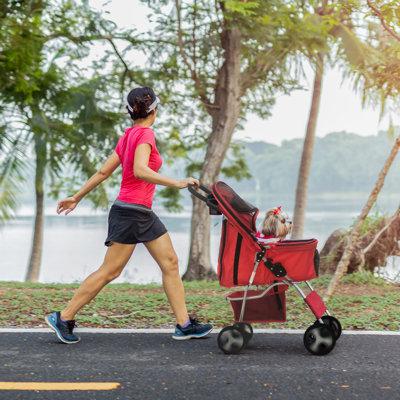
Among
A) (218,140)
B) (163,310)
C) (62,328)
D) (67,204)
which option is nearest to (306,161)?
(218,140)

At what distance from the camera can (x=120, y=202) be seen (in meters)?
→ 5.21

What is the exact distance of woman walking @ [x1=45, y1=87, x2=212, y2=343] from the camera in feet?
16.8

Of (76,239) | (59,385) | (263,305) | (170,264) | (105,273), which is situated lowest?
(76,239)

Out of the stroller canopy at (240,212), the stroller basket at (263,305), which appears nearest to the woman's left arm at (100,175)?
the stroller canopy at (240,212)

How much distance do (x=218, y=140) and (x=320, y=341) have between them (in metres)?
10.3

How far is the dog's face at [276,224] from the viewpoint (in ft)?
16.3

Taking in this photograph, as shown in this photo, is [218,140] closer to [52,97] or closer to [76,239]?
[52,97]

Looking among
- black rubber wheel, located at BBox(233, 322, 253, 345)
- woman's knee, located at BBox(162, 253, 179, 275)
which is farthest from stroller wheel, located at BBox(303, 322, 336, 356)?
woman's knee, located at BBox(162, 253, 179, 275)

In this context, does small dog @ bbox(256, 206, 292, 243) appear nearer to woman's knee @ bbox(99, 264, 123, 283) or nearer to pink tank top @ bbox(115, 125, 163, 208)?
pink tank top @ bbox(115, 125, 163, 208)

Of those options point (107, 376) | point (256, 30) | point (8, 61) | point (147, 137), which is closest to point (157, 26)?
point (256, 30)

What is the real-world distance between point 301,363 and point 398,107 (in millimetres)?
12371

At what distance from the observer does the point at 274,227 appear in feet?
16.3

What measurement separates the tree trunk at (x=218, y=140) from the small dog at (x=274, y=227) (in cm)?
979

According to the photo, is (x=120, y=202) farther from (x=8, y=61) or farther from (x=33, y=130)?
(x=33, y=130)
